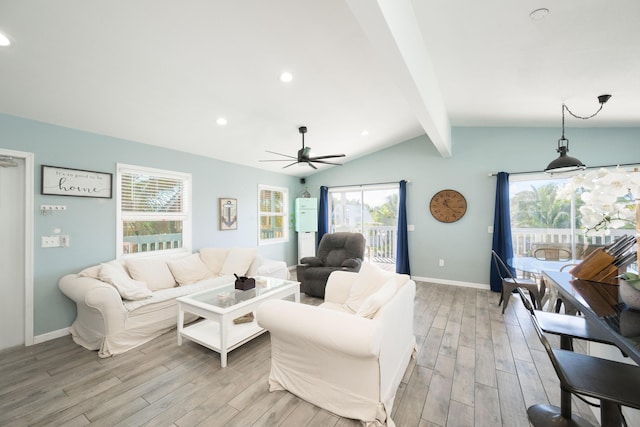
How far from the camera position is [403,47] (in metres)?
1.77

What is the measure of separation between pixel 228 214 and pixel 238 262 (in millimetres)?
1211

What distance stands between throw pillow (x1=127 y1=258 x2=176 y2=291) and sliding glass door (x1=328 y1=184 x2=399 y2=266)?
375 centimetres

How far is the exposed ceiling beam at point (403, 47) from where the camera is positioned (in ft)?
4.63

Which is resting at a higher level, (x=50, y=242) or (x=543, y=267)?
(x=50, y=242)

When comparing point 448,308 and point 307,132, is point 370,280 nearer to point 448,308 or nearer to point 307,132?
point 448,308

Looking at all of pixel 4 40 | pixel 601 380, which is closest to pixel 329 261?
pixel 601 380

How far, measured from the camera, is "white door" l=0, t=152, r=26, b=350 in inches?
103

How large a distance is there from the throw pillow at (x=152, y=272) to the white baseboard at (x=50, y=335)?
85 cm

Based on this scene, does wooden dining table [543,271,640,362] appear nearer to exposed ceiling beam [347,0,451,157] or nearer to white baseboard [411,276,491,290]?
exposed ceiling beam [347,0,451,157]

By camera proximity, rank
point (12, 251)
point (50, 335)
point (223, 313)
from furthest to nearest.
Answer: point (50, 335) → point (12, 251) → point (223, 313)

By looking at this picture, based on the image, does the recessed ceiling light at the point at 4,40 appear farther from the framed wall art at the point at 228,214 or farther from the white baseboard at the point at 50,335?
the framed wall art at the point at 228,214

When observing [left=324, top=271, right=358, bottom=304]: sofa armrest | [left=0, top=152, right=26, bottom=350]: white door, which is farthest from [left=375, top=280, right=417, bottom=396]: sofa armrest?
[left=0, top=152, right=26, bottom=350]: white door

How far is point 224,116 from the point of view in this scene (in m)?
3.33

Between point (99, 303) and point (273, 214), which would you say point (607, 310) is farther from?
point (273, 214)
